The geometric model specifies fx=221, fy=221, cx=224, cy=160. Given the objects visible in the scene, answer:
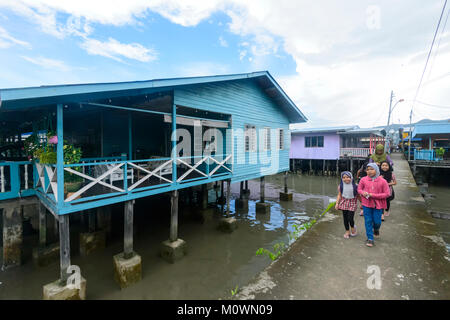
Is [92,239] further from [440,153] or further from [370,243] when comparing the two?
[440,153]

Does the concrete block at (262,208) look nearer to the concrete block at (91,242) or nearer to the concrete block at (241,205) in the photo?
the concrete block at (241,205)

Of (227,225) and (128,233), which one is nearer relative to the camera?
(128,233)

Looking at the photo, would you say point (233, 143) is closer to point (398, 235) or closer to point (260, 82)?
point (260, 82)

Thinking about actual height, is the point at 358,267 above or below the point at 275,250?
above

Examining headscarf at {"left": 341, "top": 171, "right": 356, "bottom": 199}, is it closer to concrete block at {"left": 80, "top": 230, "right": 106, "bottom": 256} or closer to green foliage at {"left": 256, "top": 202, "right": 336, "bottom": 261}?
green foliage at {"left": 256, "top": 202, "right": 336, "bottom": 261}

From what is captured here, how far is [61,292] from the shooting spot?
4.60 meters

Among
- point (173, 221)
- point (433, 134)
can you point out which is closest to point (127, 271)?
point (173, 221)

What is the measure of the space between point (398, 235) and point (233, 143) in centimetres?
632

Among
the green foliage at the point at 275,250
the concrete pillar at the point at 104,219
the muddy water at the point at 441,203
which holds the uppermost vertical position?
the concrete pillar at the point at 104,219

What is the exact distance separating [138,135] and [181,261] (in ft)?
23.0

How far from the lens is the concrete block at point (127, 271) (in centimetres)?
564

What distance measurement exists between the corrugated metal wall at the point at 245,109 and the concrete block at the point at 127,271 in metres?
4.82

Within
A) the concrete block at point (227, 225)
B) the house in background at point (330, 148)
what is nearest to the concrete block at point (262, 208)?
the concrete block at point (227, 225)
